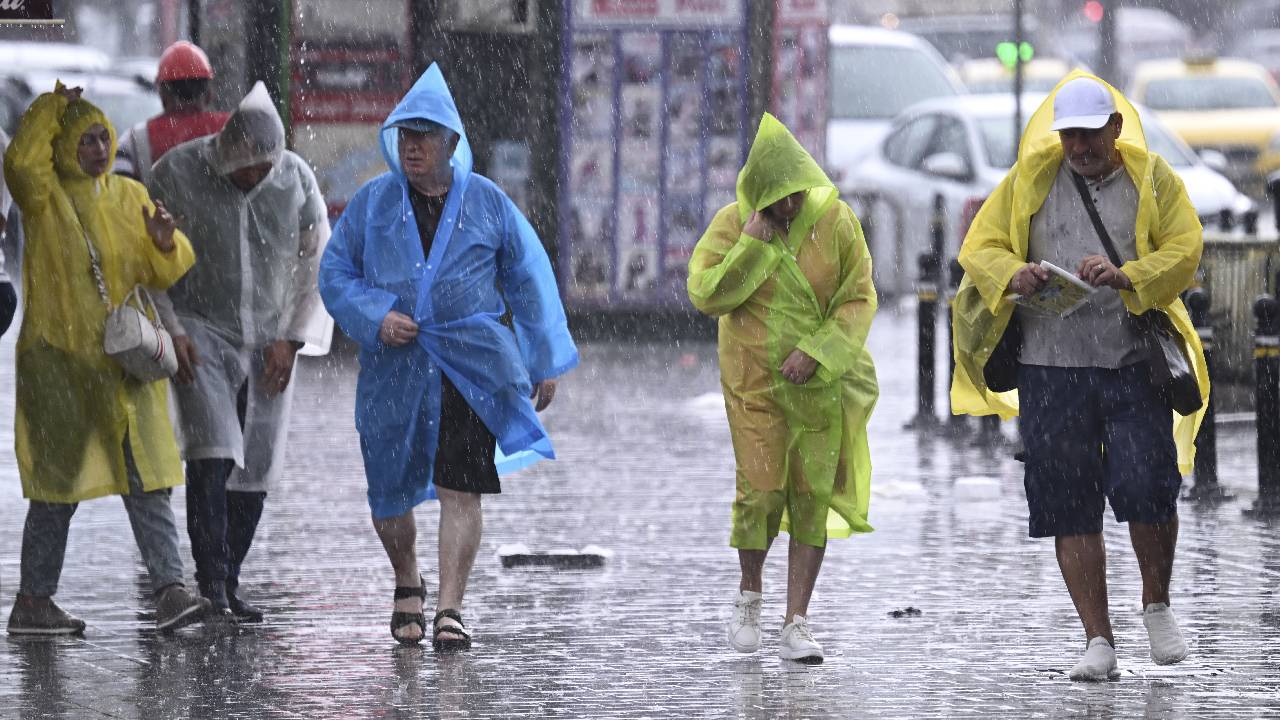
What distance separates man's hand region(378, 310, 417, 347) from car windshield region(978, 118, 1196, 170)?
1368cm

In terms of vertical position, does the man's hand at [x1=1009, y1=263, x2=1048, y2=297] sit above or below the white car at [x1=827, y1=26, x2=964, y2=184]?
above

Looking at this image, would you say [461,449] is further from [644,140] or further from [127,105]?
[127,105]

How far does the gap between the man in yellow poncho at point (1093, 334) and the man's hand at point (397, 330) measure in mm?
1786

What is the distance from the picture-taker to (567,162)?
20406 mm

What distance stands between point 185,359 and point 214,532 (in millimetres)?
602

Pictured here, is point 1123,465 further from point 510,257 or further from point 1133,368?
point 510,257

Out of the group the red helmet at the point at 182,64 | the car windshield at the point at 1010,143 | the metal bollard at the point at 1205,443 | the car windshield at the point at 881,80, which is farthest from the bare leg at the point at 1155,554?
the car windshield at the point at 881,80

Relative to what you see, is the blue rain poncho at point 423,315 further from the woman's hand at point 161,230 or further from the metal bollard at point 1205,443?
the metal bollard at point 1205,443

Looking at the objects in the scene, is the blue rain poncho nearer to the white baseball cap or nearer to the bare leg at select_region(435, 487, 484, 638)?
the bare leg at select_region(435, 487, 484, 638)

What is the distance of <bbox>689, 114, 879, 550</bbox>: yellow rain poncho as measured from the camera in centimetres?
824

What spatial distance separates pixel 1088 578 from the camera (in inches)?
307

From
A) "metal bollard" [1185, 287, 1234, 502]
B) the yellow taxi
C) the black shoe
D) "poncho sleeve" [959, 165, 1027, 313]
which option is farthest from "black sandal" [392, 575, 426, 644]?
the yellow taxi

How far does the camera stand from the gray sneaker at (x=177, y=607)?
859 centimetres

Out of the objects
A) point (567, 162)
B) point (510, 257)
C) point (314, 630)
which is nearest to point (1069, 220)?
point (510, 257)
